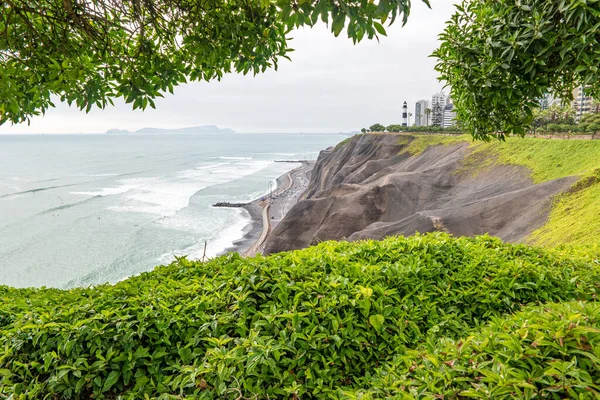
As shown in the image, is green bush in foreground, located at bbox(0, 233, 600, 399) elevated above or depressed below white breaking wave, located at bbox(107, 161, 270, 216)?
above

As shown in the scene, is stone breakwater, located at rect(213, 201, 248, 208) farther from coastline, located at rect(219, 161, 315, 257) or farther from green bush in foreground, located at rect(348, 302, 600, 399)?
green bush in foreground, located at rect(348, 302, 600, 399)

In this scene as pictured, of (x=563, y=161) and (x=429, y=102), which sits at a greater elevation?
(x=429, y=102)

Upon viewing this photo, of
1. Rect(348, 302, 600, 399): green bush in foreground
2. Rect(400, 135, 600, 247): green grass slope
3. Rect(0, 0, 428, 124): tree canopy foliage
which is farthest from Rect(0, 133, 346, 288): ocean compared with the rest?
Rect(348, 302, 600, 399): green bush in foreground

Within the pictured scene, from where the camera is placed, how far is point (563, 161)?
24.0m

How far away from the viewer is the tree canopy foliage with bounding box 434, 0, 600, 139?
3.79 meters

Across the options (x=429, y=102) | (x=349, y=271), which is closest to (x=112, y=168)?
(x=349, y=271)

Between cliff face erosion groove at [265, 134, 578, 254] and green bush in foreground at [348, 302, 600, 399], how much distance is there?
54.6ft

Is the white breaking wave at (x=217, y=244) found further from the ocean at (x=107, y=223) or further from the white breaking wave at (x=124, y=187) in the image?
the white breaking wave at (x=124, y=187)

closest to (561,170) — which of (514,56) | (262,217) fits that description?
(514,56)

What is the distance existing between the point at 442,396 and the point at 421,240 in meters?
2.77

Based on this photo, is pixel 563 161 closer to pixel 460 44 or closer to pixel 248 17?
pixel 460 44

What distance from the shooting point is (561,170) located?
23.0m

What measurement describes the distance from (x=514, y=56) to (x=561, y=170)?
77.7ft

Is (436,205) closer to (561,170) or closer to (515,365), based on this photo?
(561,170)
